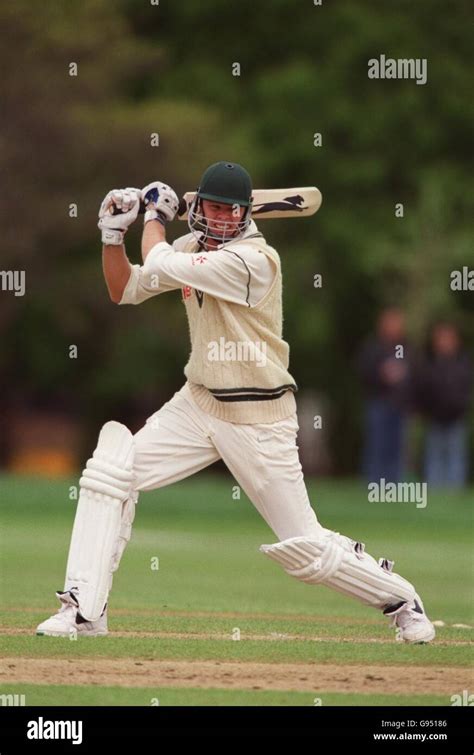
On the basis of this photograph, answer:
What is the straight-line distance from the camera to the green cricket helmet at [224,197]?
8.02 metres

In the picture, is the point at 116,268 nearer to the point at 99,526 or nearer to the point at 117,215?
the point at 117,215

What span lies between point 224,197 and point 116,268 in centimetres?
65

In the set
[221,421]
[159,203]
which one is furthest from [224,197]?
[221,421]

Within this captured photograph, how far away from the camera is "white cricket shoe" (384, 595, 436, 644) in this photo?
8188 millimetres

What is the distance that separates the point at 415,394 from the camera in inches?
769

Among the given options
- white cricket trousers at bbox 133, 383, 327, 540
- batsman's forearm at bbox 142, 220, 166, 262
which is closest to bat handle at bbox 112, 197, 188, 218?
batsman's forearm at bbox 142, 220, 166, 262

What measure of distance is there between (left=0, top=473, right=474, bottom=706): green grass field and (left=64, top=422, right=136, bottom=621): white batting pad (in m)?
0.26

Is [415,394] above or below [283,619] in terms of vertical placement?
above

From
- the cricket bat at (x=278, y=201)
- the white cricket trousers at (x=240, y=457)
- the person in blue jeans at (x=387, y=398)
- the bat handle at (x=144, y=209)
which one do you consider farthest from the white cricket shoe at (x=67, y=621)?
the person in blue jeans at (x=387, y=398)

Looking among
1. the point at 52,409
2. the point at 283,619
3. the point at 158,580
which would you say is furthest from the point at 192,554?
the point at 52,409

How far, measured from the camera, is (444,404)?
19453 millimetres

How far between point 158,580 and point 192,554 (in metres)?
1.84
